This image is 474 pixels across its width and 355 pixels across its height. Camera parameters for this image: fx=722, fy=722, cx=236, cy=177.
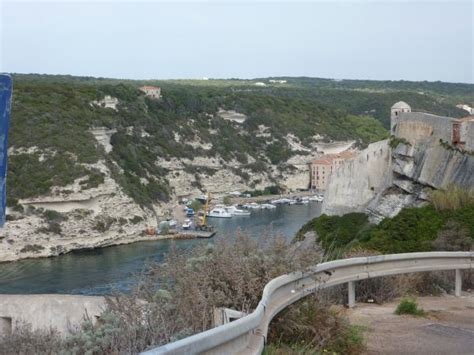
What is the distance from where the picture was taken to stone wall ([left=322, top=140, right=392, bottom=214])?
70.7 feet

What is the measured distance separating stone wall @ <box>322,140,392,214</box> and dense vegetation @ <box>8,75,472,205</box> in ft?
120

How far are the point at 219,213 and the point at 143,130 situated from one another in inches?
560

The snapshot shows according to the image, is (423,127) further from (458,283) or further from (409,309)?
(409,309)

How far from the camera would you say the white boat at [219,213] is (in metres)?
69.5

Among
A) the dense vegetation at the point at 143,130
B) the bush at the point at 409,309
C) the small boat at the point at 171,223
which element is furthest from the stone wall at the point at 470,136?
the small boat at the point at 171,223

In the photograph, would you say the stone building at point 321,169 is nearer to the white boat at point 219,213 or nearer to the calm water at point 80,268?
the white boat at point 219,213

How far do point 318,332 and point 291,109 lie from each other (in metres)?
97.7

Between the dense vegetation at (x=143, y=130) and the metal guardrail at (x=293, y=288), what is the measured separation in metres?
50.9

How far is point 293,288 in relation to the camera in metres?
4.71

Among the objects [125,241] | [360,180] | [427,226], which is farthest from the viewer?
[125,241]

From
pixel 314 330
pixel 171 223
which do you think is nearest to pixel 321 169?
pixel 171 223

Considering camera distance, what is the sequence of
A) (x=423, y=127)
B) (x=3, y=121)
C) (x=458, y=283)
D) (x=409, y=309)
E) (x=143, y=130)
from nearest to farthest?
(x=3, y=121) < (x=409, y=309) < (x=458, y=283) < (x=423, y=127) < (x=143, y=130)

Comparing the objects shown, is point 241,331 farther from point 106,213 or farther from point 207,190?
point 207,190

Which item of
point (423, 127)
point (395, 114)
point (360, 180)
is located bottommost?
point (360, 180)
